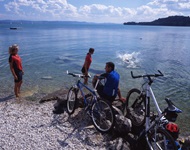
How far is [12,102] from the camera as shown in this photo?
988 centimetres

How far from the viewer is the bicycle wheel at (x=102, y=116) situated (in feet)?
20.4

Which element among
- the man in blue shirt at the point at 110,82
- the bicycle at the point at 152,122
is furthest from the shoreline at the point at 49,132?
the man in blue shirt at the point at 110,82

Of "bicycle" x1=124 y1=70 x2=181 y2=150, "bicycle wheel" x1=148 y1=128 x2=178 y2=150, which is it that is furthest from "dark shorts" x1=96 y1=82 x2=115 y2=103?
"bicycle wheel" x1=148 y1=128 x2=178 y2=150

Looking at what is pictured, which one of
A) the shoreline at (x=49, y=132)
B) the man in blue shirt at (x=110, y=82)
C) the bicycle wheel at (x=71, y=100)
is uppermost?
the man in blue shirt at (x=110, y=82)

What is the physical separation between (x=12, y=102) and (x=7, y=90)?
10.4ft

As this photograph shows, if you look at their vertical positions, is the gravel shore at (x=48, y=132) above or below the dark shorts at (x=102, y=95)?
below

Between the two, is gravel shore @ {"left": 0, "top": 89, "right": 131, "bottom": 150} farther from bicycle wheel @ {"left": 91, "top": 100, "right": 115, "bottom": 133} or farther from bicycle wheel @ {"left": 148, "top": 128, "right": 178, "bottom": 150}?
bicycle wheel @ {"left": 148, "top": 128, "right": 178, "bottom": 150}

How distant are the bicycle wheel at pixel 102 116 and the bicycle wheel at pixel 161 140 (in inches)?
54.2

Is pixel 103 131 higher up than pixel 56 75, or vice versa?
Answer: pixel 103 131

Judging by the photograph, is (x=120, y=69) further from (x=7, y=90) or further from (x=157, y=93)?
(x=7, y=90)

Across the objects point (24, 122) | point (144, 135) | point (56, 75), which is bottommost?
point (56, 75)

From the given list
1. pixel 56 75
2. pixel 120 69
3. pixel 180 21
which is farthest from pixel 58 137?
pixel 180 21

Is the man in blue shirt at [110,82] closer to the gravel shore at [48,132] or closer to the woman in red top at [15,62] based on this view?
the gravel shore at [48,132]

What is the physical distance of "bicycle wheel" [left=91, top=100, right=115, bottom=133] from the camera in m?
6.22
